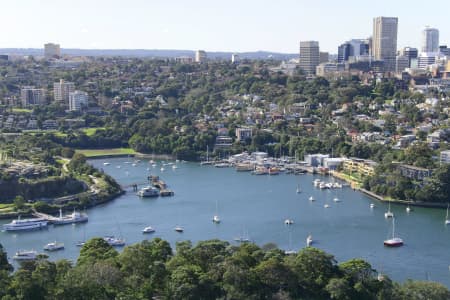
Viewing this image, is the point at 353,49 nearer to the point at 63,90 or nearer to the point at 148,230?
the point at 63,90

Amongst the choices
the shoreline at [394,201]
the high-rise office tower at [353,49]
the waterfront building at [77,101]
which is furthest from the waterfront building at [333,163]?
the high-rise office tower at [353,49]

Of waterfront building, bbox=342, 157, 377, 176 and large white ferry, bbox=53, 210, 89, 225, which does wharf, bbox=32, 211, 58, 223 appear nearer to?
large white ferry, bbox=53, 210, 89, 225

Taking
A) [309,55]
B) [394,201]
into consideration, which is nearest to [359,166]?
[394,201]

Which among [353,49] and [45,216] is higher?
[353,49]

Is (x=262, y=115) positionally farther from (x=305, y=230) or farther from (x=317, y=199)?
(x=305, y=230)

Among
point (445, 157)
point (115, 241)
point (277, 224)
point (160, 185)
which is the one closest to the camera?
point (115, 241)
